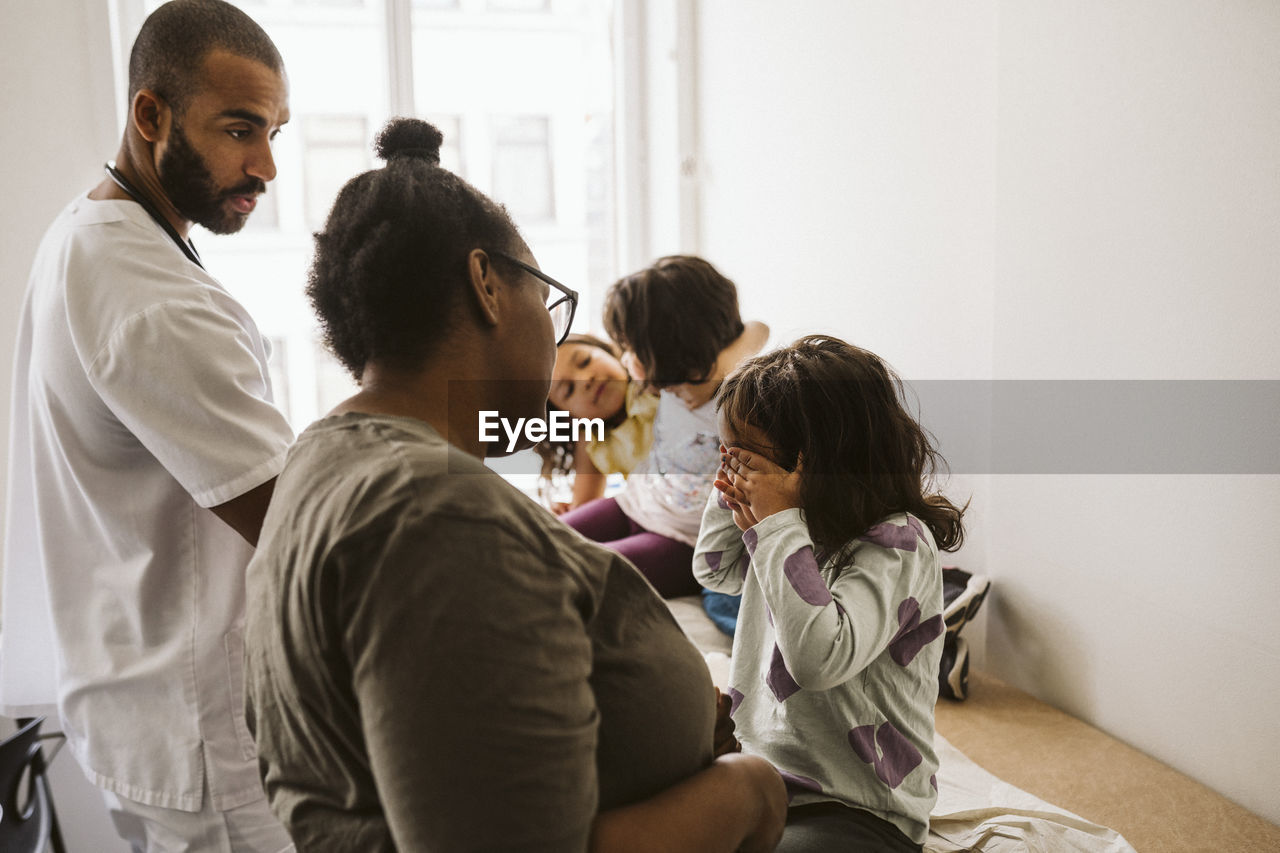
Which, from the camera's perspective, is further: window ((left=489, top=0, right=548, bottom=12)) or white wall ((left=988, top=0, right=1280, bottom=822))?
window ((left=489, top=0, right=548, bottom=12))

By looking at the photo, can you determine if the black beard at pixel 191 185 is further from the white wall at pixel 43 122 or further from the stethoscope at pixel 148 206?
the white wall at pixel 43 122

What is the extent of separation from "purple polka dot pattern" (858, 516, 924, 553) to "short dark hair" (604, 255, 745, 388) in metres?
1.12

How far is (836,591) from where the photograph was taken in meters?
1.12

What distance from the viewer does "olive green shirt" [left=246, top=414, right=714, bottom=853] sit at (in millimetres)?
581

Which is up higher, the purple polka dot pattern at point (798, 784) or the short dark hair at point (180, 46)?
the short dark hair at point (180, 46)

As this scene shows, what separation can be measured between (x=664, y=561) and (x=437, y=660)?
1.79 meters

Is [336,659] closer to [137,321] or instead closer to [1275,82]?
[137,321]

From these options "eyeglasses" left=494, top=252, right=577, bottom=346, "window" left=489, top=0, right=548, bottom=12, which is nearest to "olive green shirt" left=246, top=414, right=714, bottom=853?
"eyeglasses" left=494, top=252, right=577, bottom=346

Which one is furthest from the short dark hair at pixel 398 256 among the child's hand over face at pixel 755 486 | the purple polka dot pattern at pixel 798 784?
the purple polka dot pattern at pixel 798 784

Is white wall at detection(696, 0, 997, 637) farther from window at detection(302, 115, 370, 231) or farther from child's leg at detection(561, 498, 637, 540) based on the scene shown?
window at detection(302, 115, 370, 231)

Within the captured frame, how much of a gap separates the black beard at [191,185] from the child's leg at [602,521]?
4.73ft

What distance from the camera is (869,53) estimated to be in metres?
2.33

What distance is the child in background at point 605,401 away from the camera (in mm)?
2578

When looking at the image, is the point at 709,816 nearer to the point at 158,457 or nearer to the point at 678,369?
the point at 158,457
